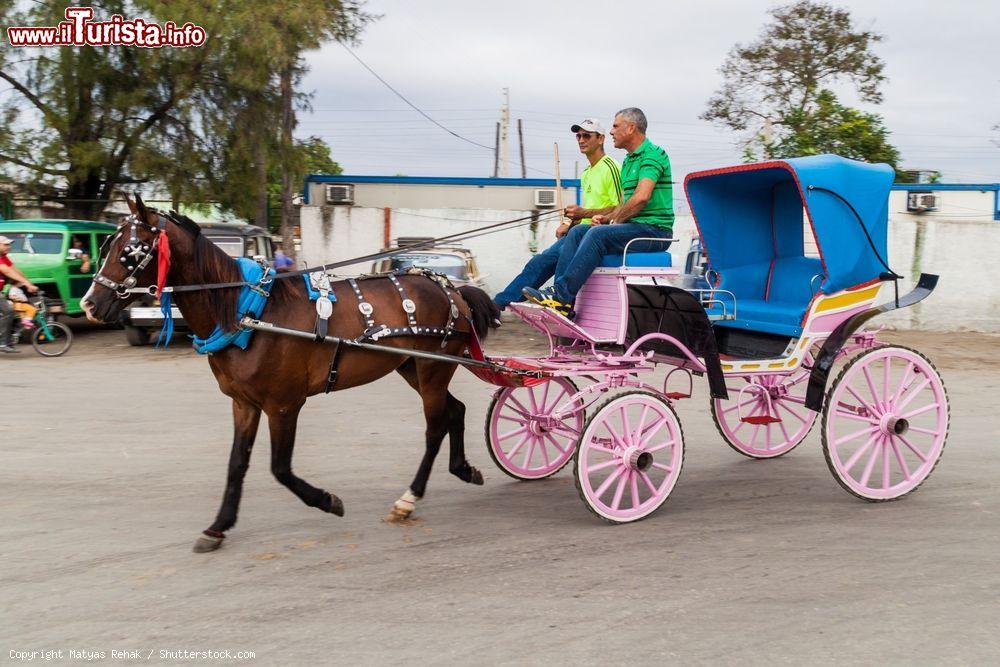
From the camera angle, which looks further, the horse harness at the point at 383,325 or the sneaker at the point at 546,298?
the sneaker at the point at 546,298

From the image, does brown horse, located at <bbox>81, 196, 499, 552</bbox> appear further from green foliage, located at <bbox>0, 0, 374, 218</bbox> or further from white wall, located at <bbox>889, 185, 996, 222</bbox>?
white wall, located at <bbox>889, 185, 996, 222</bbox>

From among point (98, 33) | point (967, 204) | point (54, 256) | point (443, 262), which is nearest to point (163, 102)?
point (98, 33)

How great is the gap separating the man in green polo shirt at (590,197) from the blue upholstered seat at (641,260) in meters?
0.33

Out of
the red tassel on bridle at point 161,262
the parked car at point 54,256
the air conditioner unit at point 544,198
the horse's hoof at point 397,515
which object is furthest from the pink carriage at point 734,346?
the air conditioner unit at point 544,198

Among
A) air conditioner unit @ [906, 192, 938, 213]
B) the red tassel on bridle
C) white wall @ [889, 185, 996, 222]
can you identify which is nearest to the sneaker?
the red tassel on bridle

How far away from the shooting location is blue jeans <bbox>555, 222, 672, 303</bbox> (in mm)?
5871

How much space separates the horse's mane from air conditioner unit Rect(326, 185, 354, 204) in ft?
52.3

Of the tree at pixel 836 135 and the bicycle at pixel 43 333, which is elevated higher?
the tree at pixel 836 135

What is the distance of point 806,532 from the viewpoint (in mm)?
5402

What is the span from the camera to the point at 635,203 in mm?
5883

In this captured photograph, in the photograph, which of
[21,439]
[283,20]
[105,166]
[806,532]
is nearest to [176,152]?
[105,166]

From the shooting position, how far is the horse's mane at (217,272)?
505cm

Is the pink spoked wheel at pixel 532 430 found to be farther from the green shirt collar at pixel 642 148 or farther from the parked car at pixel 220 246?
the parked car at pixel 220 246

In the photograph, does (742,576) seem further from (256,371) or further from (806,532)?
(256,371)
